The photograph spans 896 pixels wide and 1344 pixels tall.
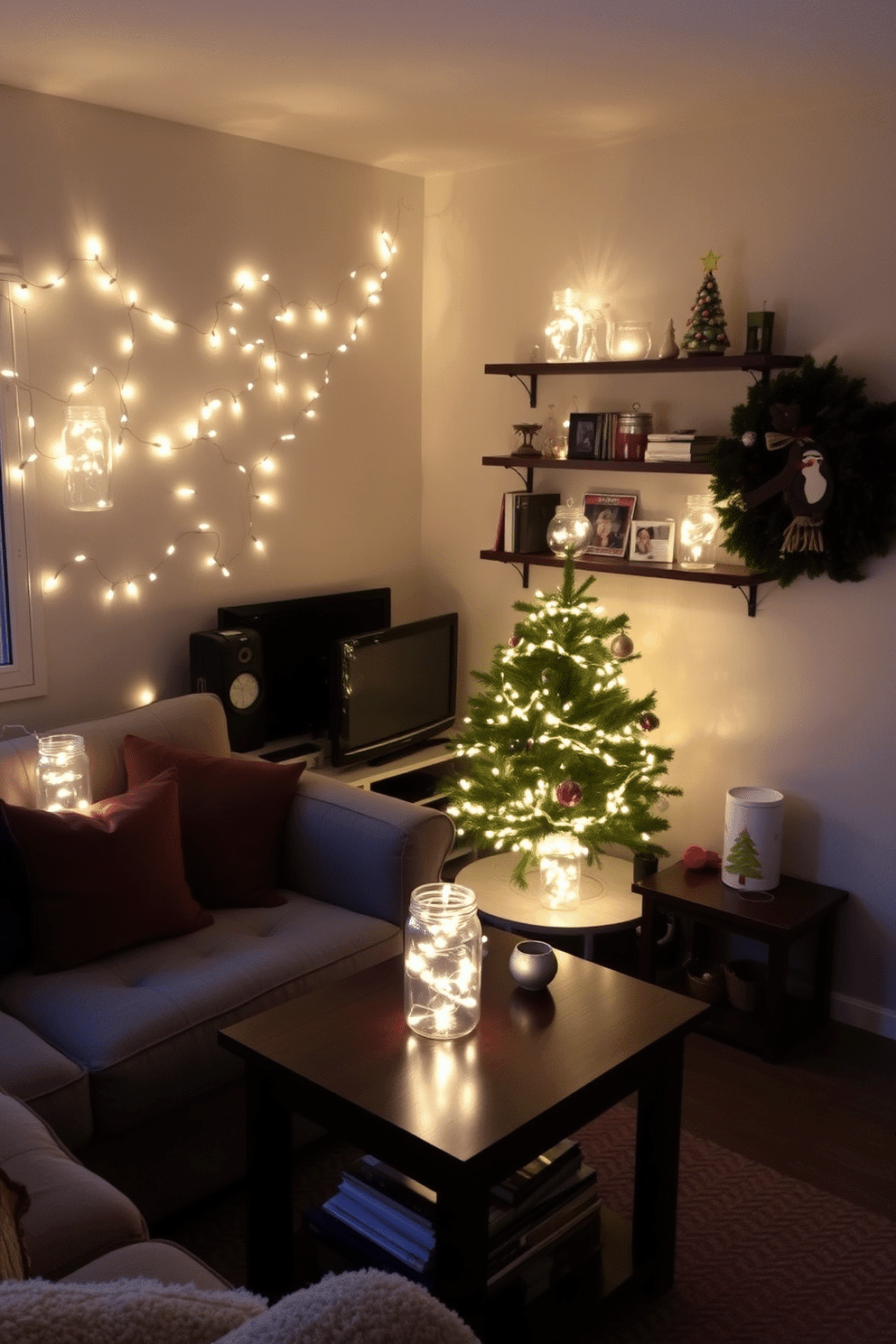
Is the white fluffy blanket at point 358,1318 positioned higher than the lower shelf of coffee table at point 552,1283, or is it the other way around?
the white fluffy blanket at point 358,1318

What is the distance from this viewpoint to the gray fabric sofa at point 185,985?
2391mm

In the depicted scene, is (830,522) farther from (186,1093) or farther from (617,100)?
(186,1093)

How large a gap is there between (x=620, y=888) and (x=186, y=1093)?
68.4 inches

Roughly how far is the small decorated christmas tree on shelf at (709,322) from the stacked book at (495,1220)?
7.39 ft

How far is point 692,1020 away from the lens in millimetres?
2344

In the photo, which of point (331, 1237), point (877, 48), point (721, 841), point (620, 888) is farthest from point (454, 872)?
point (877, 48)

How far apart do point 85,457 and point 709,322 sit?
183 centimetres

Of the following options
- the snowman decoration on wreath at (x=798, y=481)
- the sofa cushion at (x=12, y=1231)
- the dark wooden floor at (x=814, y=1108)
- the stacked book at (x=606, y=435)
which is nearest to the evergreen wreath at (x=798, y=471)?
the snowman decoration on wreath at (x=798, y=481)

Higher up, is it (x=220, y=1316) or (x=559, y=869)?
(x=220, y=1316)

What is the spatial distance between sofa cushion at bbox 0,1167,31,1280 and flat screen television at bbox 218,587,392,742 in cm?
278

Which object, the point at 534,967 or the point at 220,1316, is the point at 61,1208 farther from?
the point at 220,1316

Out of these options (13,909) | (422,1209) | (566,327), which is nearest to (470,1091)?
(422,1209)

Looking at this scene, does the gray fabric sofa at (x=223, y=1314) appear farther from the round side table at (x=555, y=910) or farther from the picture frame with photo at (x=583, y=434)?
the picture frame with photo at (x=583, y=434)

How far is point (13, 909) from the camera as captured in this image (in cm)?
271
